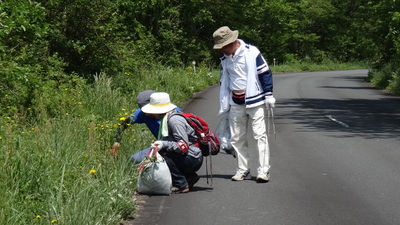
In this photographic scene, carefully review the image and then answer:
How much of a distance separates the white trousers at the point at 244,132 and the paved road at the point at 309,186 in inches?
11.1

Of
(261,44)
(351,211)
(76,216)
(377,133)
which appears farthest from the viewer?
(261,44)

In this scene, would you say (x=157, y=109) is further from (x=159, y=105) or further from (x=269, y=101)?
(x=269, y=101)

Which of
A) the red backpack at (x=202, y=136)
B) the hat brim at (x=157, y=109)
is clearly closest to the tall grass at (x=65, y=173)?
the hat brim at (x=157, y=109)

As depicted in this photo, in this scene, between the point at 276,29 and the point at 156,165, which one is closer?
the point at 156,165

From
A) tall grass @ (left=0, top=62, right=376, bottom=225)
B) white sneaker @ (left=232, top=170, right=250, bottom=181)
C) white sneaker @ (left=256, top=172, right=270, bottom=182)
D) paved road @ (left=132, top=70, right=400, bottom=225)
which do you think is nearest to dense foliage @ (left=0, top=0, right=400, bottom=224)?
tall grass @ (left=0, top=62, right=376, bottom=225)

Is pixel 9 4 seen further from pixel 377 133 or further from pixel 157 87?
pixel 157 87

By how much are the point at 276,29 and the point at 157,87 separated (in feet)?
145

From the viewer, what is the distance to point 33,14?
1323 centimetres

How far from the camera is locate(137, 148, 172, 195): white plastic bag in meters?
9.23

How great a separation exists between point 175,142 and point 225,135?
1.56m

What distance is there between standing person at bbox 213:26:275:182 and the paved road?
0.43 meters

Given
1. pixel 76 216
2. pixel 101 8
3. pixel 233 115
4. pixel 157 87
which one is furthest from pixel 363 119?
pixel 76 216

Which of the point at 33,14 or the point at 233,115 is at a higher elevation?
the point at 33,14

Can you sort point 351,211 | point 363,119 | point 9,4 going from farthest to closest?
point 363,119
point 9,4
point 351,211
